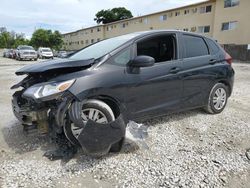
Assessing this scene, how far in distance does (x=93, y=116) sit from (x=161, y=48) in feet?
6.05

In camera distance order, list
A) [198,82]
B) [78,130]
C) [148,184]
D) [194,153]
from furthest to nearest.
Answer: [198,82] < [194,153] < [78,130] < [148,184]

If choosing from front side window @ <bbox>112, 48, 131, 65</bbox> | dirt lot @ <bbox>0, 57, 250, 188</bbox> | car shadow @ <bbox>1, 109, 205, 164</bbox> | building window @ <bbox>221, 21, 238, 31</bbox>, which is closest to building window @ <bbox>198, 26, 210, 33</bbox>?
building window @ <bbox>221, 21, 238, 31</bbox>

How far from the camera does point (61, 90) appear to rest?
282cm

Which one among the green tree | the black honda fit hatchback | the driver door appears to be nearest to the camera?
the black honda fit hatchback

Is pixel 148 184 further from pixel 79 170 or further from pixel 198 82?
pixel 198 82

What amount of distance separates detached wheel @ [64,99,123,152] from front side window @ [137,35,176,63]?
129 centimetres

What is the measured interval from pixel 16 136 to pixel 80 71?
169 cm

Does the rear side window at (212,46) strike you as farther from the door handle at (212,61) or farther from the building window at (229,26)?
the building window at (229,26)

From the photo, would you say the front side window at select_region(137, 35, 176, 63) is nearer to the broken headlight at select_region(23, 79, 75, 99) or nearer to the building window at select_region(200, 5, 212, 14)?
the broken headlight at select_region(23, 79, 75, 99)

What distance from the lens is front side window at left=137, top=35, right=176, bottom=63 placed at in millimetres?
3863

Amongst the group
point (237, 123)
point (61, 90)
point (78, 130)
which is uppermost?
point (61, 90)

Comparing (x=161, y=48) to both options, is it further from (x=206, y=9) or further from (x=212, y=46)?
(x=206, y=9)

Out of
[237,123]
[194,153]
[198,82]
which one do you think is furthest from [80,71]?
[237,123]

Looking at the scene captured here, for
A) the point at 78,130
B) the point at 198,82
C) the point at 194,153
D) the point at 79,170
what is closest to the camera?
the point at 79,170
